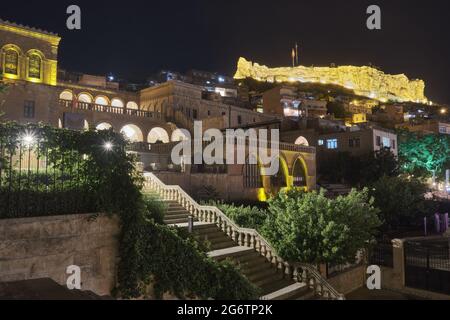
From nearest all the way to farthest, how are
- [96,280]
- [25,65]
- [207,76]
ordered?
[96,280]
[25,65]
[207,76]

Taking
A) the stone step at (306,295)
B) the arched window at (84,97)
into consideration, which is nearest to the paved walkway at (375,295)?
the stone step at (306,295)

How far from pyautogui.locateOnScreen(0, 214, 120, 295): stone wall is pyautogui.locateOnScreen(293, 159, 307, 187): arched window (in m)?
25.2

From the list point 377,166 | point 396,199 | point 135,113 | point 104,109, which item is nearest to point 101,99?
point 135,113

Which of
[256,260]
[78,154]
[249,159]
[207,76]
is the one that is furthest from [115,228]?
[207,76]

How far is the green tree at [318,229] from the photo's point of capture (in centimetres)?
1347

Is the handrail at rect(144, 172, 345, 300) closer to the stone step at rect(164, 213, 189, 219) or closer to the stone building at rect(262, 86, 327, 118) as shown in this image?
the stone step at rect(164, 213, 189, 219)

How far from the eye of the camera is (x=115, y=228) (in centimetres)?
1002

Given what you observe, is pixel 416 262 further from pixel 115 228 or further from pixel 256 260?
pixel 115 228

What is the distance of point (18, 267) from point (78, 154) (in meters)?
3.63

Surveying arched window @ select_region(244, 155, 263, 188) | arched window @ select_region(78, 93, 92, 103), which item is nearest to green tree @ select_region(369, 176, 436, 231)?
arched window @ select_region(244, 155, 263, 188)

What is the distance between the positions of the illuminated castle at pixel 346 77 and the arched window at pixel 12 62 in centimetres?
10315

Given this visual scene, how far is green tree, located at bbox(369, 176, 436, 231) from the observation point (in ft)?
89.6

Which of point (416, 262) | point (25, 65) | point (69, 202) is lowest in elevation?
point (416, 262)

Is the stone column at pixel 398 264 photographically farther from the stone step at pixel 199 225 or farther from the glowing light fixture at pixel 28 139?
the glowing light fixture at pixel 28 139
